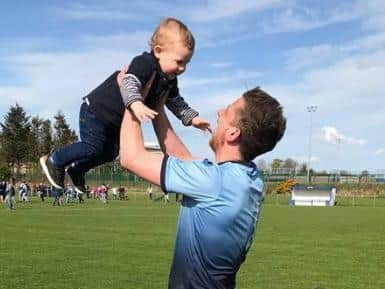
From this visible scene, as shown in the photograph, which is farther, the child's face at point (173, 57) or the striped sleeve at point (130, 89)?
the child's face at point (173, 57)

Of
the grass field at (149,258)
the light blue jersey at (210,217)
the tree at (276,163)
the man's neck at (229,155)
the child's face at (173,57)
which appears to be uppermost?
the tree at (276,163)

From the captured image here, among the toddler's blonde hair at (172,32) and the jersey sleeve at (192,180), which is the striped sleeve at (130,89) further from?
the jersey sleeve at (192,180)

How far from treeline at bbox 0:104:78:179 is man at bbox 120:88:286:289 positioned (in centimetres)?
7697

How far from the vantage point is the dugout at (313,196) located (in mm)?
→ 60156

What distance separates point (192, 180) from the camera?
3797 millimetres

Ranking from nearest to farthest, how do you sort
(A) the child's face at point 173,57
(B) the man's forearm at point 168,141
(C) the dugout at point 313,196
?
1. (A) the child's face at point 173,57
2. (B) the man's forearm at point 168,141
3. (C) the dugout at point 313,196

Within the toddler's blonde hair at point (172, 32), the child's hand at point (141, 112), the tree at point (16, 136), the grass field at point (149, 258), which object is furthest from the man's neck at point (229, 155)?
the tree at point (16, 136)

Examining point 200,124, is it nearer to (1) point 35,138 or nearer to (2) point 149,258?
(2) point 149,258

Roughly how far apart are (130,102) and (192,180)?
24.6 inches

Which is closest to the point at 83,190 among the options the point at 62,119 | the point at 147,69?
the point at 147,69

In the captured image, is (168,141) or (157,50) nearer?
(157,50)

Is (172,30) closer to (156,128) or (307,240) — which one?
(156,128)

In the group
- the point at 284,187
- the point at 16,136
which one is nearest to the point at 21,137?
the point at 16,136

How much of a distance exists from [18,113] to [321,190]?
44.7 m
